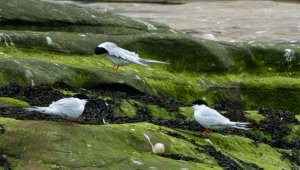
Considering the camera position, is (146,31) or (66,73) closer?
(66,73)

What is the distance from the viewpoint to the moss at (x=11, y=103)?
10.3 metres

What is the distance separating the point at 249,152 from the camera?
1070cm

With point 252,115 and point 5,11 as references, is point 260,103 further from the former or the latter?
point 5,11

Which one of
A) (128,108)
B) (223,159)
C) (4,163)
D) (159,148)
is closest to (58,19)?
(128,108)

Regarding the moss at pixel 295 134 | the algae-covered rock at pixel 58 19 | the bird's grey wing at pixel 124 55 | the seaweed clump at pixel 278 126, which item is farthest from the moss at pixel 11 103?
the algae-covered rock at pixel 58 19

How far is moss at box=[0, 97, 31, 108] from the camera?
1030 cm

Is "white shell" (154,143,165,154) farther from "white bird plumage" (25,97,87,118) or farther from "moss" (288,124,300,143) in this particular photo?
"moss" (288,124,300,143)

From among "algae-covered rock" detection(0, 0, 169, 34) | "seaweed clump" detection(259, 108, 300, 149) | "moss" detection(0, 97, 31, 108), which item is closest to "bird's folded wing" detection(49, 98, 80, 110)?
"moss" detection(0, 97, 31, 108)

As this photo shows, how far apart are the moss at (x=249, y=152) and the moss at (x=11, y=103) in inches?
95.2

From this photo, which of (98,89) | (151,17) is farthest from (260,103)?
(151,17)

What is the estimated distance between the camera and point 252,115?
12.6 metres

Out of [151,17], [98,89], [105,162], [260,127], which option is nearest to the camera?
[105,162]

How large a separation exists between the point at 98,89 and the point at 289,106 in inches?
153

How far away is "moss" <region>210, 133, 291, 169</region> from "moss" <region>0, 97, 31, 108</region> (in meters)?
2.42
